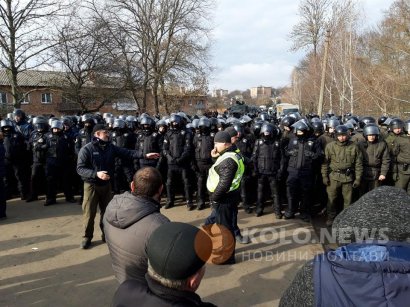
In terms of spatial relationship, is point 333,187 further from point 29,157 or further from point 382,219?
point 29,157

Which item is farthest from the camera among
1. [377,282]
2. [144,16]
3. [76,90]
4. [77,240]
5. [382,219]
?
[144,16]

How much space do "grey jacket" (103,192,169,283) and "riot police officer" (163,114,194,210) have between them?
5.18 metres

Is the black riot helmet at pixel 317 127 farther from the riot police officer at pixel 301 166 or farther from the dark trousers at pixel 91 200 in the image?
the dark trousers at pixel 91 200

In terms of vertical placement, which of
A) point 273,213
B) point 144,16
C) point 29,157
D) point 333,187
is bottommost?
point 273,213

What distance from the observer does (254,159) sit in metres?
7.58

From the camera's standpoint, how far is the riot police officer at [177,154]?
8.04 metres

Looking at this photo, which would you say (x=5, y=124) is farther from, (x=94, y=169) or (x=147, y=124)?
(x=94, y=169)

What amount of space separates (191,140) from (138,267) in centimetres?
571

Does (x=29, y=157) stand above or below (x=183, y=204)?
above

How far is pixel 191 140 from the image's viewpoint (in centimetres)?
825

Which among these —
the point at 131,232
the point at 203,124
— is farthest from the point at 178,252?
the point at 203,124

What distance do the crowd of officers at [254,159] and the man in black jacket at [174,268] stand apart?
15.3 feet

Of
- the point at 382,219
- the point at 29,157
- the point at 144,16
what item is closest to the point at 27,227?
the point at 29,157

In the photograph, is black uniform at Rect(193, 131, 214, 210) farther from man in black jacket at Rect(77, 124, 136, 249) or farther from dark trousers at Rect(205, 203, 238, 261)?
dark trousers at Rect(205, 203, 238, 261)
